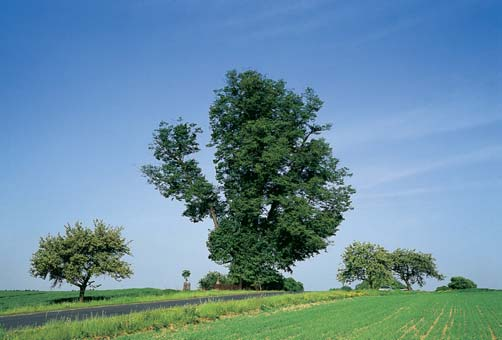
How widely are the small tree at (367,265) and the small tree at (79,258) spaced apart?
4836 centimetres

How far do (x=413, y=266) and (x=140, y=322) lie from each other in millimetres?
84728

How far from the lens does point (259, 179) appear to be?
149 ft

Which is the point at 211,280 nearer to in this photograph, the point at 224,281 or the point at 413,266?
the point at 224,281

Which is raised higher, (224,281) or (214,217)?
(214,217)

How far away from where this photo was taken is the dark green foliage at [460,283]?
9903 cm

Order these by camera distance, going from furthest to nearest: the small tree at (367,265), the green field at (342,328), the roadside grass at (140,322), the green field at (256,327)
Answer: the small tree at (367,265), the green field at (342,328), the green field at (256,327), the roadside grass at (140,322)

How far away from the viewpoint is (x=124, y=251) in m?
34.2

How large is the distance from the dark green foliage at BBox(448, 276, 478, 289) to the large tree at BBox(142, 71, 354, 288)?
217 ft

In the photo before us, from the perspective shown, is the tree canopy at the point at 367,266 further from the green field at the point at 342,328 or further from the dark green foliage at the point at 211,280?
the green field at the point at 342,328

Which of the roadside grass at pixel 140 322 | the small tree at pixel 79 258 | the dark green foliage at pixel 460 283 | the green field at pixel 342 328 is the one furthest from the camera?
the dark green foliage at pixel 460 283

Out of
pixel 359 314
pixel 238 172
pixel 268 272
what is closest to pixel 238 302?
pixel 359 314

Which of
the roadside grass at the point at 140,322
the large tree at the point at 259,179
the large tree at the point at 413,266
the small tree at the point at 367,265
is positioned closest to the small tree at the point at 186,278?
the large tree at the point at 259,179

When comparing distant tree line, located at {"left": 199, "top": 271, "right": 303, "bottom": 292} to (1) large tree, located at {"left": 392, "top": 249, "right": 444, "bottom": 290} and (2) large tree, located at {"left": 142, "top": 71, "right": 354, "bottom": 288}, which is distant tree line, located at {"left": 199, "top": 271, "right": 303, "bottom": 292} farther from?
(1) large tree, located at {"left": 392, "top": 249, "right": 444, "bottom": 290}

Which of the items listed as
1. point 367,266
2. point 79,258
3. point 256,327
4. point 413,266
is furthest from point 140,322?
point 413,266
